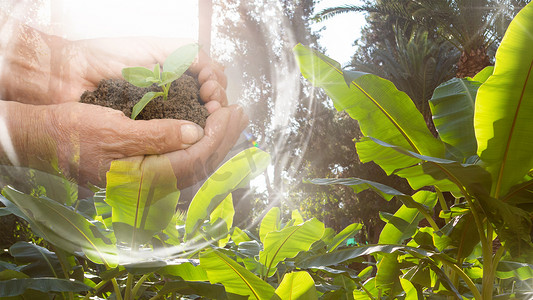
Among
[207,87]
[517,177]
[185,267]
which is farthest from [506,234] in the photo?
[207,87]

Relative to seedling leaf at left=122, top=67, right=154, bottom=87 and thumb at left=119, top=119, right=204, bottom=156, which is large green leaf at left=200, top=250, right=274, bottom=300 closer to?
thumb at left=119, top=119, right=204, bottom=156

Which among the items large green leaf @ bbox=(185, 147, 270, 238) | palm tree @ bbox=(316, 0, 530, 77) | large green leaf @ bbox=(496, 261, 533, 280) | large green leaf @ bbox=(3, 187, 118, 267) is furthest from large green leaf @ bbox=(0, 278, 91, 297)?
palm tree @ bbox=(316, 0, 530, 77)

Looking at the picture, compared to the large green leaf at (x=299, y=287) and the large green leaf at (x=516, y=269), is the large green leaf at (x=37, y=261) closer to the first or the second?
the large green leaf at (x=299, y=287)

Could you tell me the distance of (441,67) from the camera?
9.96 m

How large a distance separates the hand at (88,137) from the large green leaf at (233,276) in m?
0.30

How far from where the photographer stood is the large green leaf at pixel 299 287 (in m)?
0.98

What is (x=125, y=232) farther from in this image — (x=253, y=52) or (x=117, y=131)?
(x=253, y=52)

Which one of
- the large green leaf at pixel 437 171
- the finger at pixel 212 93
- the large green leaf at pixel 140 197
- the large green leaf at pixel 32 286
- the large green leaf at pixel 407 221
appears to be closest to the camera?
the large green leaf at pixel 32 286

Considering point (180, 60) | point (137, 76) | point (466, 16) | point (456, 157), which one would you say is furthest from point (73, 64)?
point (466, 16)

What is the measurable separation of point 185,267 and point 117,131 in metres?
0.37

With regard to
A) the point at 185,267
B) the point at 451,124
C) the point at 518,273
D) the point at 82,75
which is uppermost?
the point at 82,75

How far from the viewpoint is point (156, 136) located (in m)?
1.09

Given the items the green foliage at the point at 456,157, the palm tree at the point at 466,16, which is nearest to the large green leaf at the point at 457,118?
the green foliage at the point at 456,157

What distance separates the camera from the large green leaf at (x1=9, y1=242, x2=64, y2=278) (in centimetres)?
108
